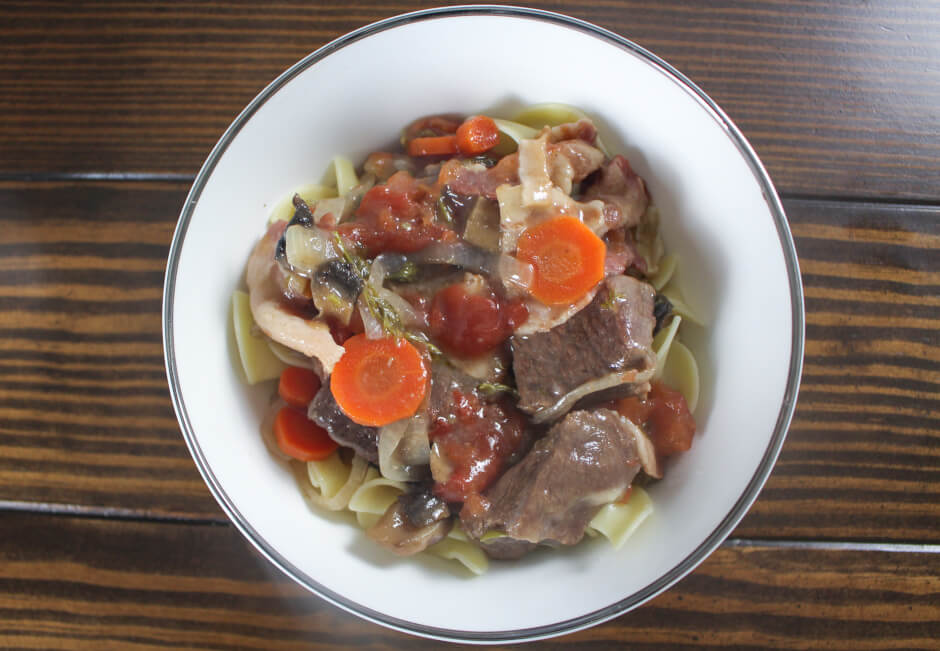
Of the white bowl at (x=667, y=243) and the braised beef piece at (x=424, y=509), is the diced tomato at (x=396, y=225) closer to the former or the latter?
the white bowl at (x=667, y=243)

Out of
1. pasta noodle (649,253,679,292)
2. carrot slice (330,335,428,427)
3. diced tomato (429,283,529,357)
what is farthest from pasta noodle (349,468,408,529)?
pasta noodle (649,253,679,292)

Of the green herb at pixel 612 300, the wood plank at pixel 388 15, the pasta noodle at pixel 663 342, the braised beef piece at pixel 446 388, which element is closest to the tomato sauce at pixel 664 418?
the pasta noodle at pixel 663 342

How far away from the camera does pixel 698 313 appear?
317 centimetres

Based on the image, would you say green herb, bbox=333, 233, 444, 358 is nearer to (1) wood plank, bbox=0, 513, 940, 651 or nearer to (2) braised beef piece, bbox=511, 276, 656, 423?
(2) braised beef piece, bbox=511, 276, 656, 423

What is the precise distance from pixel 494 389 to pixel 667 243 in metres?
1.16

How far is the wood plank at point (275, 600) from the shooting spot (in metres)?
3.39

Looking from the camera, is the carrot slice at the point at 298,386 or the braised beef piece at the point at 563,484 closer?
the braised beef piece at the point at 563,484

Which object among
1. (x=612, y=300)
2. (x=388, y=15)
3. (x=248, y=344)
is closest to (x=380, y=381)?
(x=248, y=344)

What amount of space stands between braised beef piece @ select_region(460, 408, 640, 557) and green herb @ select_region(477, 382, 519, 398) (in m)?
0.25

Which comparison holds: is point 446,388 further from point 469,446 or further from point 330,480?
point 330,480

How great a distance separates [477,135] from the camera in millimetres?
3227

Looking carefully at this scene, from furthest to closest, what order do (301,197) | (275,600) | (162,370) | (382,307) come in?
(162,370) → (275,600) → (301,197) → (382,307)

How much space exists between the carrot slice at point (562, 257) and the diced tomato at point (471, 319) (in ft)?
0.51

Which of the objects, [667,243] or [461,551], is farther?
[667,243]
